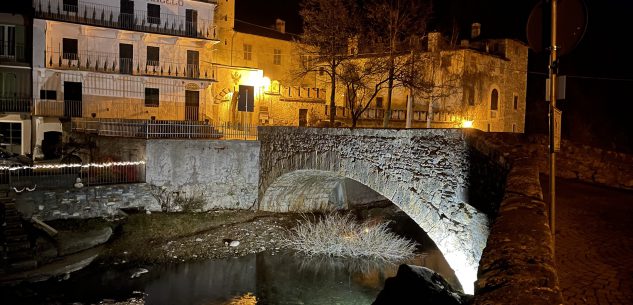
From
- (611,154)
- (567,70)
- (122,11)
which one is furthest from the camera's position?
(567,70)

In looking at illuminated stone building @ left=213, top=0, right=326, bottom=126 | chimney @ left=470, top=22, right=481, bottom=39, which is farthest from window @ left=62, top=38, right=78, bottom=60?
chimney @ left=470, top=22, right=481, bottom=39

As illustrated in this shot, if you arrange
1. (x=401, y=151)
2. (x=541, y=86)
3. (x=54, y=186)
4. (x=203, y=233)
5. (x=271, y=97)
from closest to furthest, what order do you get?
(x=401, y=151), (x=54, y=186), (x=203, y=233), (x=271, y=97), (x=541, y=86)

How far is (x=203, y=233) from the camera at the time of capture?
1939 centimetres

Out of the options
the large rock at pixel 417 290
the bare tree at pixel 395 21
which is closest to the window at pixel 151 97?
the bare tree at pixel 395 21

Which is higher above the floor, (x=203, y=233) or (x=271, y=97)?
(x=271, y=97)

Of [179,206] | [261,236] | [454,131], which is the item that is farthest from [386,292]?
[179,206]

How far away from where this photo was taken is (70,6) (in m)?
26.1

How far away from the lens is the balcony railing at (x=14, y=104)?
968 inches

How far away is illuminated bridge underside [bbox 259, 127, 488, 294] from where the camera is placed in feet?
40.1

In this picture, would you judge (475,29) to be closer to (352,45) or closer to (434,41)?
(434,41)

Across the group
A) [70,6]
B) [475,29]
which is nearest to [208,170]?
[70,6]

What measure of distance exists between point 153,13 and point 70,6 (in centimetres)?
432

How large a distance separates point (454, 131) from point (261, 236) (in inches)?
400

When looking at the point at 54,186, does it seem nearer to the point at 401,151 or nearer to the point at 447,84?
the point at 401,151
